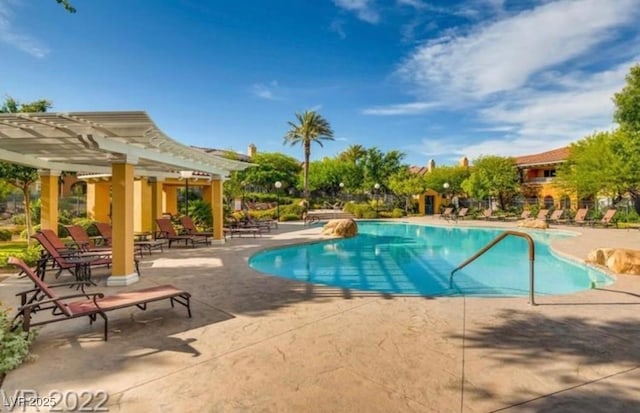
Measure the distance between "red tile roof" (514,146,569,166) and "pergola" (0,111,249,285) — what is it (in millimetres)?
35237

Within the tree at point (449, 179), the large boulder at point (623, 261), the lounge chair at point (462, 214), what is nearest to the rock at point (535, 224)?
the lounge chair at point (462, 214)

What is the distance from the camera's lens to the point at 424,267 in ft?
35.3

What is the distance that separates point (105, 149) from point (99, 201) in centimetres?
1376

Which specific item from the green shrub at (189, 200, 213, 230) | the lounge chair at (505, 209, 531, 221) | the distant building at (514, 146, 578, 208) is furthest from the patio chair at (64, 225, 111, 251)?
the distant building at (514, 146, 578, 208)

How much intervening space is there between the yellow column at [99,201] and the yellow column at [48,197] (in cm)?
729

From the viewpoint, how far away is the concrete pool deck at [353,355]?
292cm

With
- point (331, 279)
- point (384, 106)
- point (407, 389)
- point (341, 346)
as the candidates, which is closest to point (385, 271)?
point (331, 279)

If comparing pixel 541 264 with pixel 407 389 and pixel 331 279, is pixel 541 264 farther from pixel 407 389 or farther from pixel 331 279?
pixel 407 389

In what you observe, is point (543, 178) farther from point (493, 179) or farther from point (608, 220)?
point (608, 220)

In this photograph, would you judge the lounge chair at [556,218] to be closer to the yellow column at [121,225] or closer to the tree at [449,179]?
the tree at [449,179]

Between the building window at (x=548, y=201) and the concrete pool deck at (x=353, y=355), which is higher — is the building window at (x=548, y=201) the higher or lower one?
the higher one

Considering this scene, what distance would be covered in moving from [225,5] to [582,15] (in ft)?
36.9

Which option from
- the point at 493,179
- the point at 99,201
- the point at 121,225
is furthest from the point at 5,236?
the point at 493,179

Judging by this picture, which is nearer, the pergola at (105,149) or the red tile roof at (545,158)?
the pergola at (105,149)
